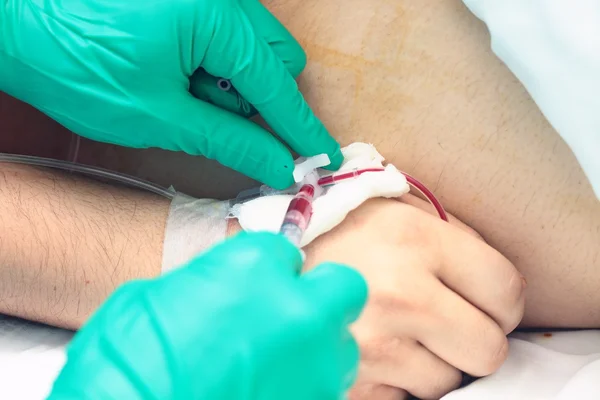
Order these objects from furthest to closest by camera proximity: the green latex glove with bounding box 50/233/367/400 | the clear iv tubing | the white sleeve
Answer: the clear iv tubing → the white sleeve → the green latex glove with bounding box 50/233/367/400

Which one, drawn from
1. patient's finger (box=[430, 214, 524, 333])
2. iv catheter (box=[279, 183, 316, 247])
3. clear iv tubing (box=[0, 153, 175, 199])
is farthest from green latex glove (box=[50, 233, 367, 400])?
clear iv tubing (box=[0, 153, 175, 199])

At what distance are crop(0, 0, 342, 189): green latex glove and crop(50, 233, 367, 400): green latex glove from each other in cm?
46

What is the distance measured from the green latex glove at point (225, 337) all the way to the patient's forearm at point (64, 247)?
403mm

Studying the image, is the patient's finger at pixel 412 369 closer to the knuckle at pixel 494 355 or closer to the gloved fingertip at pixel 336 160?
the knuckle at pixel 494 355

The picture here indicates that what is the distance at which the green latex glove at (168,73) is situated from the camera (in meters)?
0.97

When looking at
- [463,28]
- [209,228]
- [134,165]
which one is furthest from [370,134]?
[134,165]

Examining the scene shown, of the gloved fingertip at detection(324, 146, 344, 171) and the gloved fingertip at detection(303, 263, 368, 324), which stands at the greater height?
the gloved fingertip at detection(303, 263, 368, 324)

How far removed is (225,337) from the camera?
0.59 metres

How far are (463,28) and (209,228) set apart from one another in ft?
2.01

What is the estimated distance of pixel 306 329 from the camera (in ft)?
1.93

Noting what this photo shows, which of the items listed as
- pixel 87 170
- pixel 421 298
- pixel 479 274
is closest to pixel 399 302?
pixel 421 298

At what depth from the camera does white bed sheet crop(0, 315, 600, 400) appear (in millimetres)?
919

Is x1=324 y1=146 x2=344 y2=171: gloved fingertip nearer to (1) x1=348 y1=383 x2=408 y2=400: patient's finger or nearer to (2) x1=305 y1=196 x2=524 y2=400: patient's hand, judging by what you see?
(2) x1=305 y1=196 x2=524 y2=400: patient's hand

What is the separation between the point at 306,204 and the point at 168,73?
0.36 m
